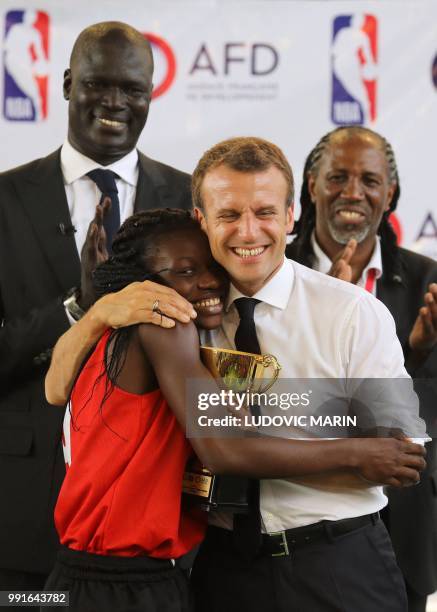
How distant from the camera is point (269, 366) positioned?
2.07 m

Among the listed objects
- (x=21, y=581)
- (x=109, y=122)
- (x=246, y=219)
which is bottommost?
(x=21, y=581)

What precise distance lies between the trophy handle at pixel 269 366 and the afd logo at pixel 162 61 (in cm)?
210

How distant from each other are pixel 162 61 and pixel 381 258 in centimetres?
130

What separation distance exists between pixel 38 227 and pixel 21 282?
172 mm

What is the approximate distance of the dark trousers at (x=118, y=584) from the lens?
6.31ft

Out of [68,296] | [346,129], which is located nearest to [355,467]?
[68,296]

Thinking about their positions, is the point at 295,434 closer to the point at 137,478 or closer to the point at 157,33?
the point at 137,478

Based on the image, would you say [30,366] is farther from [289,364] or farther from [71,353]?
[289,364]

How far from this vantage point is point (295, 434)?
6.81 feet

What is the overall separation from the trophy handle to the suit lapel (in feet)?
3.16

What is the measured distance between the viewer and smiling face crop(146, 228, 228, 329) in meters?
2.11

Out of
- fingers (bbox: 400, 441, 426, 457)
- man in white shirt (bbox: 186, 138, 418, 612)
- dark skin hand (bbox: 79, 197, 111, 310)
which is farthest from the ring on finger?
dark skin hand (bbox: 79, 197, 111, 310)

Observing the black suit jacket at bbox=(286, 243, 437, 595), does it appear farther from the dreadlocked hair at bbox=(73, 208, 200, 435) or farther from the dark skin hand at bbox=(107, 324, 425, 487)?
the dreadlocked hair at bbox=(73, 208, 200, 435)

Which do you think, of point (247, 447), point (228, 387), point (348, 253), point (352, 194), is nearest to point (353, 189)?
point (352, 194)
